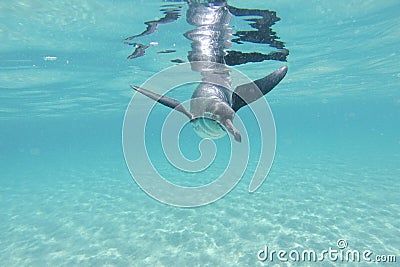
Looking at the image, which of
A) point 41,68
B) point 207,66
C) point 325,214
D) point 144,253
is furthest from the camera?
point 41,68

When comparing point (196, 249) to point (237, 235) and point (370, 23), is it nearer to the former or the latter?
point (237, 235)

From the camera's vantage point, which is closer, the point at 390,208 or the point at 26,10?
the point at 26,10

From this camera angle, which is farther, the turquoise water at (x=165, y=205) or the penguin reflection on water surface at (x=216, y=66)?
the turquoise water at (x=165, y=205)

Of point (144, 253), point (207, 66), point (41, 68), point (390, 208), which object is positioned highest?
point (41, 68)

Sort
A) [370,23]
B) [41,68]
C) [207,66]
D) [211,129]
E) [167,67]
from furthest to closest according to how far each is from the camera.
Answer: [167,67]
[41,68]
[370,23]
[207,66]
[211,129]

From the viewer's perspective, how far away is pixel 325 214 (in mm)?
11500

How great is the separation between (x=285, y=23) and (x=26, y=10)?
11062 mm

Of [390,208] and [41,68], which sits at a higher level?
[41,68]

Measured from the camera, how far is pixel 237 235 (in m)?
9.80

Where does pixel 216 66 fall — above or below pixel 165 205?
above

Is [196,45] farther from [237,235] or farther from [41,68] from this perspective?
[41,68]

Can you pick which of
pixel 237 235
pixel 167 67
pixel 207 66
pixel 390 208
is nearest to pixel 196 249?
pixel 237 235

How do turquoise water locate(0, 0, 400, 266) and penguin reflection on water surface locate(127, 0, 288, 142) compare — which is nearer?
penguin reflection on water surface locate(127, 0, 288, 142)

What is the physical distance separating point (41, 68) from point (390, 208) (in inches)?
858
